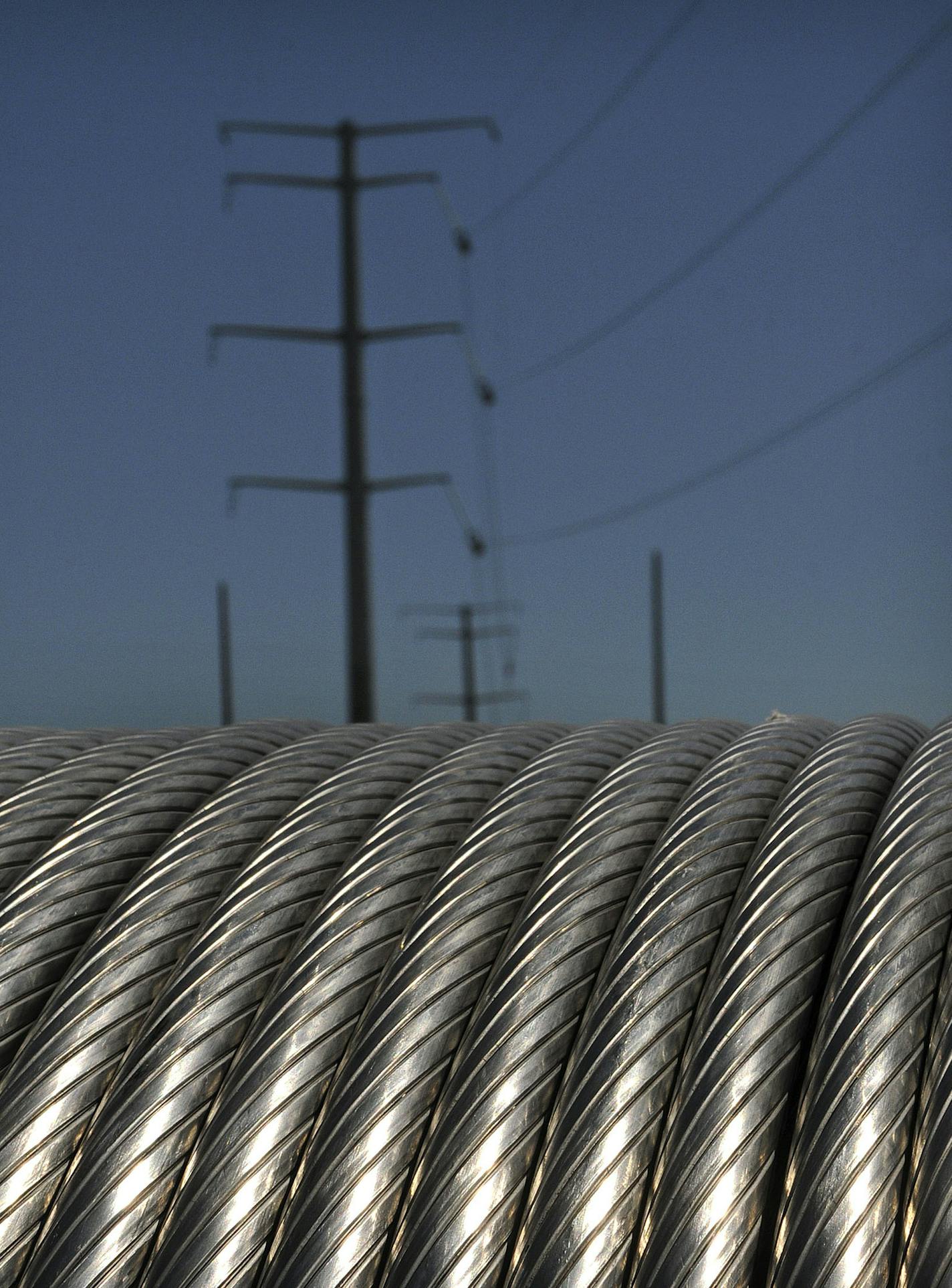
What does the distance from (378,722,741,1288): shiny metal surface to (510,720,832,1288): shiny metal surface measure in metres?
0.02

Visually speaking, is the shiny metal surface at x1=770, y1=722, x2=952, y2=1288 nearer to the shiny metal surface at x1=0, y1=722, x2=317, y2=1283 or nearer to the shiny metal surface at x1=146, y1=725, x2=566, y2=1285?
the shiny metal surface at x1=146, y1=725, x2=566, y2=1285

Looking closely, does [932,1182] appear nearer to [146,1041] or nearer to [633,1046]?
[633,1046]

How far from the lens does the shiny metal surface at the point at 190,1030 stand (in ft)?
4.31

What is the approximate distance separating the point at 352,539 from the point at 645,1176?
17.1 metres

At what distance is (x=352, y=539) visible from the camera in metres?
18.2

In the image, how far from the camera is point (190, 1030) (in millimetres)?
1416

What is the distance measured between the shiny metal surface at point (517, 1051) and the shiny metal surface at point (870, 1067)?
0.22 m

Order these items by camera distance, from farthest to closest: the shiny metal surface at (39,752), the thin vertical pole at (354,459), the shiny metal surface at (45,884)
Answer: the thin vertical pole at (354,459) < the shiny metal surface at (39,752) < the shiny metal surface at (45,884)

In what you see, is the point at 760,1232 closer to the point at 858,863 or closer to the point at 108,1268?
the point at 858,863

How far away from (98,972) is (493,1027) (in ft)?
1.34

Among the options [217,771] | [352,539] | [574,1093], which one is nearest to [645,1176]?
[574,1093]

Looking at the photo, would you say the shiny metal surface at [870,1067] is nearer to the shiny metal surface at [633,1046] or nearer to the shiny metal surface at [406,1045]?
the shiny metal surface at [633,1046]

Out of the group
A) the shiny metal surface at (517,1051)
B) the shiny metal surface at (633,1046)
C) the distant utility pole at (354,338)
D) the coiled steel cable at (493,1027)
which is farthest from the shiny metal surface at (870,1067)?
the distant utility pole at (354,338)

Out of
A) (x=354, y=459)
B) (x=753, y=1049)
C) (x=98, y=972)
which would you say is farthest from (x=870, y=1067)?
(x=354, y=459)
